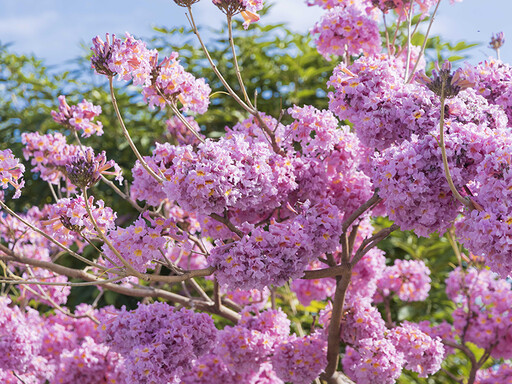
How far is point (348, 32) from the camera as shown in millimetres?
3027

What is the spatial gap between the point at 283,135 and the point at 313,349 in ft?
3.00

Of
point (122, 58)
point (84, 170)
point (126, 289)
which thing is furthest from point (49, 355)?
point (122, 58)

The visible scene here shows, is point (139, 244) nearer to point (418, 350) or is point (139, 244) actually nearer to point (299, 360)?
point (299, 360)

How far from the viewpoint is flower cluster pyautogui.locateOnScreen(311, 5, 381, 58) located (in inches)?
120

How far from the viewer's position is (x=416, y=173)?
2.07 metres

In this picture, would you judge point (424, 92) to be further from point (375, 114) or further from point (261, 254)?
point (261, 254)

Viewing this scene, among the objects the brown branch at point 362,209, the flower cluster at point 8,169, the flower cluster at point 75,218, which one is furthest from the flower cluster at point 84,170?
the brown branch at point 362,209

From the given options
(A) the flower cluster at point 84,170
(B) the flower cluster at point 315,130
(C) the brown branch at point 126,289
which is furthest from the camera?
(C) the brown branch at point 126,289

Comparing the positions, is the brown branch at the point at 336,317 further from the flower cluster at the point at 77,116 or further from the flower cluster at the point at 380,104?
the flower cluster at the point at 77,116

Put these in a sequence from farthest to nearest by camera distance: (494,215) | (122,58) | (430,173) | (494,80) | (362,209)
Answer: (494,80)
(362,209)
(122,58)
(430,173)
(494,215)

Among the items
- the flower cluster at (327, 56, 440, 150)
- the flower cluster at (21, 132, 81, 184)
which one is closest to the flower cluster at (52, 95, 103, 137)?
the flower cluster at (21, 132, 81, 184)

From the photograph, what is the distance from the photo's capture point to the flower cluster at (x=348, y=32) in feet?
9.98

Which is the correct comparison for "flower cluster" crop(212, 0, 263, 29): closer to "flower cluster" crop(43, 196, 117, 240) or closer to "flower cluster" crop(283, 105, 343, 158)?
"flower cluster" crop(283, 105, 343, 158)

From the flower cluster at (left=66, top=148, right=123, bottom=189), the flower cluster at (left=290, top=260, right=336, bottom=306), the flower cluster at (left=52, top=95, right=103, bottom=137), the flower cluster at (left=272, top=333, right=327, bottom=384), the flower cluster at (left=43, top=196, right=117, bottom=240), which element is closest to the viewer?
the flower cluster at (left=66, top=148, right=123, bottom=189)
